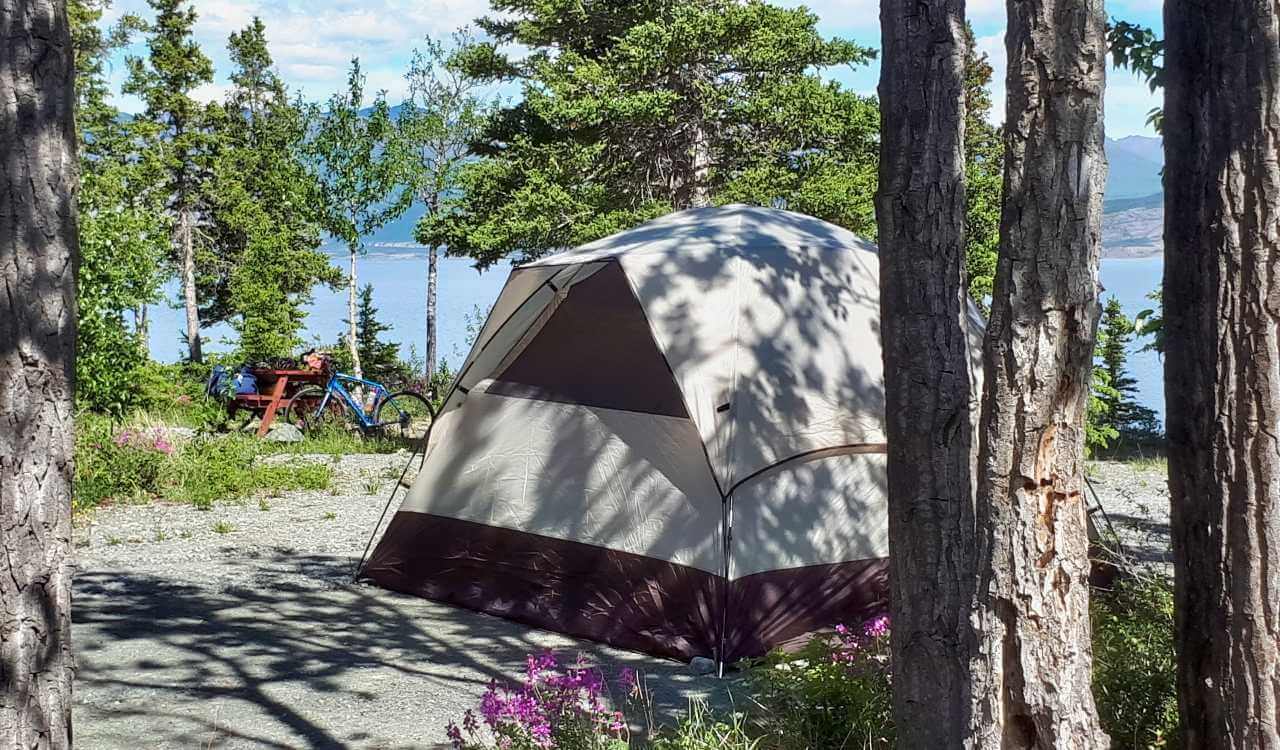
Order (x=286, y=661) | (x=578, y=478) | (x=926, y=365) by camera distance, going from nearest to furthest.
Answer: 1. (x=926, y=365)
2. (x=286, y=661)
3. (x=578, y=478)

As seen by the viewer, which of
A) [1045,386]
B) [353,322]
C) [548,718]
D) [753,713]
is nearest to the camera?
[1045,386]

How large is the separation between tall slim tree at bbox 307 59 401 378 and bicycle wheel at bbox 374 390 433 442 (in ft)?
11.0

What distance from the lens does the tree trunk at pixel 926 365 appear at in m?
3.42

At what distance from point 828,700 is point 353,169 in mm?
17831

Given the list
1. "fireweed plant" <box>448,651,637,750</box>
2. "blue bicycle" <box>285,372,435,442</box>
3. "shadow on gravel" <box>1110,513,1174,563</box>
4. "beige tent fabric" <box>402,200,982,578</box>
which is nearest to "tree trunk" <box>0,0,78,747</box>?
"fireweed plant" <box>448,651,637,750</box>

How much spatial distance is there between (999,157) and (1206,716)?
21.4 m

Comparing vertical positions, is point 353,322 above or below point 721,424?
above

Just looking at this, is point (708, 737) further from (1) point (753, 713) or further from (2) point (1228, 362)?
(2) point (1228, 362)

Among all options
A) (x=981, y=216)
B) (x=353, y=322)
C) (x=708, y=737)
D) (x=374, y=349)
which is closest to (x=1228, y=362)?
(x=708, y=737)

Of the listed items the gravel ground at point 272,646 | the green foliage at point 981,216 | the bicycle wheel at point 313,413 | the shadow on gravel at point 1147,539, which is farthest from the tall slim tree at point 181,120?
the shadow on gravel at point 1147,539

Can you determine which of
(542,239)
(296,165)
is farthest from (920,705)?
(296,165)

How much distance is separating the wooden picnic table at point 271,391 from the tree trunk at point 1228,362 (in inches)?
478

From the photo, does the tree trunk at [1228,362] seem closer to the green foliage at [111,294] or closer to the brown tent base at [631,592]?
the brown tent base at [631,592]

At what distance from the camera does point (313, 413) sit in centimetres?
1450
